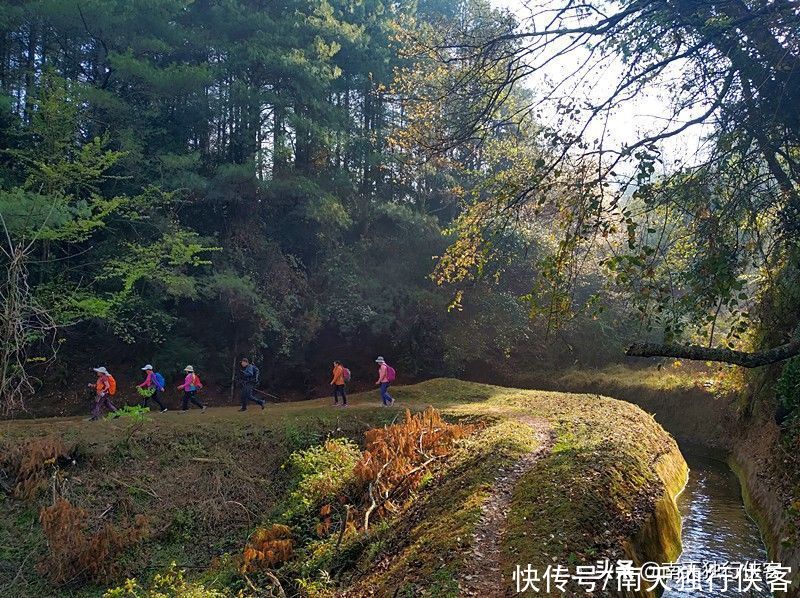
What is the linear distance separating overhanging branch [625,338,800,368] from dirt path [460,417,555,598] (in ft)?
10.3

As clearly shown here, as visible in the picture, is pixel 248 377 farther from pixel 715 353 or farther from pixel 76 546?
pixel 715 353

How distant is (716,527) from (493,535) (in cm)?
669

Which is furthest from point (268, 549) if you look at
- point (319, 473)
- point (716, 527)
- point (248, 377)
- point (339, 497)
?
point (716, 527)

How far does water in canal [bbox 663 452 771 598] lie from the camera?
995cm

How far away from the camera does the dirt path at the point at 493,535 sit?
6.55 m

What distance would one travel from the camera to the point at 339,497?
38.0ft

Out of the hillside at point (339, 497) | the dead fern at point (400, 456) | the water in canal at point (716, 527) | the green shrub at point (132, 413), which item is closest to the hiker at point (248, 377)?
the hillside at point (339, 497)

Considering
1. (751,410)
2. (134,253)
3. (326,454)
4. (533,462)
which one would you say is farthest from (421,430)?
(134,253)

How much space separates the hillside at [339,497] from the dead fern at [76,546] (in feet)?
0.22

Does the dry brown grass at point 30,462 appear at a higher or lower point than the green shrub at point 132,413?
lower

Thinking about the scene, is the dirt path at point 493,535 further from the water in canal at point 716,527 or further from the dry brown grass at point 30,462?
the dry brown grass at point 30,462

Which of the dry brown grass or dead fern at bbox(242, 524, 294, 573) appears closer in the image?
dead fern at bbox(242, 524, 294, 573)

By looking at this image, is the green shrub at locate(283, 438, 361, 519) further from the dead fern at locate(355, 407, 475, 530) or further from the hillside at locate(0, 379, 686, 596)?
the dead fern at locate(355, 407, 475, 530)

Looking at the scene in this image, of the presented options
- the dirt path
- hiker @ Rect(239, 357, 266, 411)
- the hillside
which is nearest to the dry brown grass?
the hillside
